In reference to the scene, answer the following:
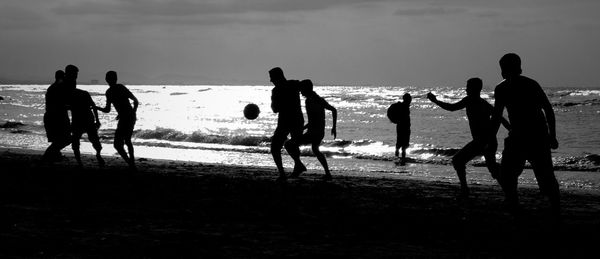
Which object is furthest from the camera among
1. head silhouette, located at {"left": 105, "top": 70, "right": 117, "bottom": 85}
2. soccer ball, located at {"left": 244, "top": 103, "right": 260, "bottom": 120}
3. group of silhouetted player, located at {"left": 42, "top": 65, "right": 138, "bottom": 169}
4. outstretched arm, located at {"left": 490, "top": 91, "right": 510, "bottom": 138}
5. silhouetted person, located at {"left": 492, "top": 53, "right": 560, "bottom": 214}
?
soccer ball, located at {"left": 244, "top": 103, "right": 260, "bottom": 120}

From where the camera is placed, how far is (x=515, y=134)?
7.51 meters

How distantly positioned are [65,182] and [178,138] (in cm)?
2185

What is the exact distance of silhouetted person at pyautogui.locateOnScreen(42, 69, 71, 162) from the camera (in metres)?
12.8

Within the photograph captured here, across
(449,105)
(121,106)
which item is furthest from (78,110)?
(449,105)

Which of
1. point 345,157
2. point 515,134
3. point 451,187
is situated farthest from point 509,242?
point 345,157

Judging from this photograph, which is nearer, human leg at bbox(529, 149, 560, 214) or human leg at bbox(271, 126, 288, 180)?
human leg at bbox(529, 149, 560, 214)

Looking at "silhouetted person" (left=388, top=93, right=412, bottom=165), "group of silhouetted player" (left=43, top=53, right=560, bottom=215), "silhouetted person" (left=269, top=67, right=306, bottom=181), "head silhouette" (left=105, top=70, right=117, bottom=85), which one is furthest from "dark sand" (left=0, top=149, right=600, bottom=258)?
"silhouetted person" (left=388, top=93, right=412, bottom=165)

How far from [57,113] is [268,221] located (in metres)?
6.79

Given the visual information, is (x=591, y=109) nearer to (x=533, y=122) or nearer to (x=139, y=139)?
(x=139, y=139)

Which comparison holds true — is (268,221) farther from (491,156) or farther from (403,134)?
(403,134)

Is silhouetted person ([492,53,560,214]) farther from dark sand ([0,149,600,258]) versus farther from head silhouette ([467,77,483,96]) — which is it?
head silhouette ([467,77,483,96])

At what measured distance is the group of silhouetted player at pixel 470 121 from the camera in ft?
24.2

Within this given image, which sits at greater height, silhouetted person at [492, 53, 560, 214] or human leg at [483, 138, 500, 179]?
silhouetted person at [492, 53, 560, 214]

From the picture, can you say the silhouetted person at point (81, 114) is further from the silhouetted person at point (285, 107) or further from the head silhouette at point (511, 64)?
the head silhouette at point (511, 64)
